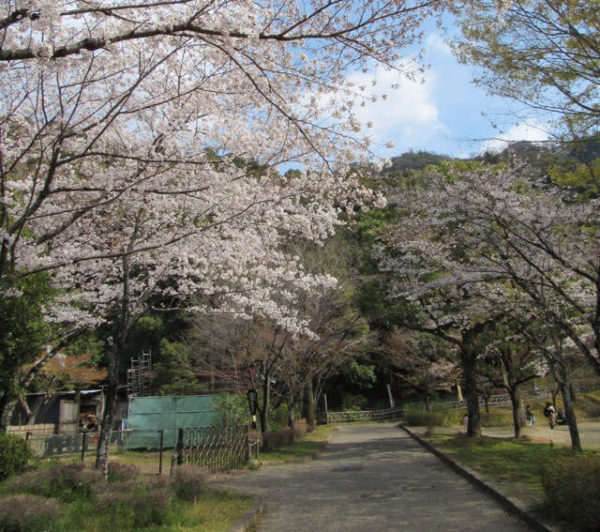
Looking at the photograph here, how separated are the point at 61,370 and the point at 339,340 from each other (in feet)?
47.7

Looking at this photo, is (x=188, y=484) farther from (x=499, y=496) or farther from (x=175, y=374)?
(x=175, y=374)

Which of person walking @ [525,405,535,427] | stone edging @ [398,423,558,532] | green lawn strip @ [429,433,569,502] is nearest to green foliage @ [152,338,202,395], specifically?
green lawn strip @ [429,433,569,502]

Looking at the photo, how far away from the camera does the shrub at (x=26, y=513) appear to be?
451 centimetres

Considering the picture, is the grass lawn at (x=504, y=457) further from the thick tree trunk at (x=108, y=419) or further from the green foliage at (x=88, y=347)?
the green foliage at (x=88, y=347)

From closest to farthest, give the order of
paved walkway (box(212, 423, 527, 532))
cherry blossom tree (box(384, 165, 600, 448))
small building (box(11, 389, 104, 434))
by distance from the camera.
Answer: paved walkway (box(212, 423, 527, 532))
cherry blossom tree (box(384, 165, 600, 448))
small building (box(11, 389, 104, 434))

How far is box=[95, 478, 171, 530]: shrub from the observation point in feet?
18.2

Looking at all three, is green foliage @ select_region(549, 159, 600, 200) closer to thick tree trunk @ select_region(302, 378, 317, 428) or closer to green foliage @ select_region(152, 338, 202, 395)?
thick tree trunk @ select_region(302, 378, 317, 428)

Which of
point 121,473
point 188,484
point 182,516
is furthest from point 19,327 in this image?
point 182,516

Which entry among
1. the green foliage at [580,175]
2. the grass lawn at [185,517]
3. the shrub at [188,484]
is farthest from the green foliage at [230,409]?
the green foliage at [580,175]

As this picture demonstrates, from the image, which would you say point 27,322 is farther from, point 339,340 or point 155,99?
point 339,340

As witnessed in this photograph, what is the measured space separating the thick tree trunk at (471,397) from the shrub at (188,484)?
35.6ft

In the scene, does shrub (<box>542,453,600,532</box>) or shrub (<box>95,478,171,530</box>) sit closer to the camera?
shrub (<box>542,453,600,532</box>)

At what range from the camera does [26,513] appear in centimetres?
464

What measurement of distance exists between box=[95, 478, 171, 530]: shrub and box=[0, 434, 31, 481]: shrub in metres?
4.11
